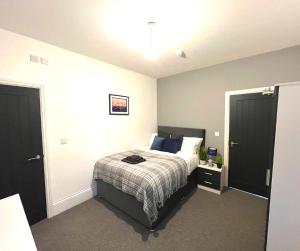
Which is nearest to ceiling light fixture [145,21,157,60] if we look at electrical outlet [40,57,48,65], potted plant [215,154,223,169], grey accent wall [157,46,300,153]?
grey accent wall [157,46,300,153]

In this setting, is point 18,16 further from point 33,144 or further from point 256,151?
point 256,151

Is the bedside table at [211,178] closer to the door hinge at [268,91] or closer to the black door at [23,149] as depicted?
the door hinge at [268,91]

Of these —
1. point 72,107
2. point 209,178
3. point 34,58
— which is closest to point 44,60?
point 34,58

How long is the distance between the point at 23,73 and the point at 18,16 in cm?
70

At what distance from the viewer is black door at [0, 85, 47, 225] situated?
2.08 metres

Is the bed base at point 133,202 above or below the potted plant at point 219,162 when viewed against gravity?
below

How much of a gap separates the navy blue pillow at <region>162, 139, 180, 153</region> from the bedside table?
0.63 meters

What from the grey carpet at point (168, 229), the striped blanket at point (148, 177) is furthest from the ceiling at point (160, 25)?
the grey carpet at point (168, 229)

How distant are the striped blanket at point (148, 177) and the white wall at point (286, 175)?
4.16ft

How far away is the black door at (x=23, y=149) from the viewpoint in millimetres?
2080

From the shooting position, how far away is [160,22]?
1934mm

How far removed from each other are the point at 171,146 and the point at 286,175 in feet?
7.63

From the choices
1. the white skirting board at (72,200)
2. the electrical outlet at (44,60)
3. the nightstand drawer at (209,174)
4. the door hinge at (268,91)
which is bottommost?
the white skirting board at (72,200)

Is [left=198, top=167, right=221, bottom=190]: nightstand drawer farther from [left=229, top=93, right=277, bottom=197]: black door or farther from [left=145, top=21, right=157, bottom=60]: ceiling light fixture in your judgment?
[left=145, top=21, right=157, bottom=60]: ceiling light fixture
